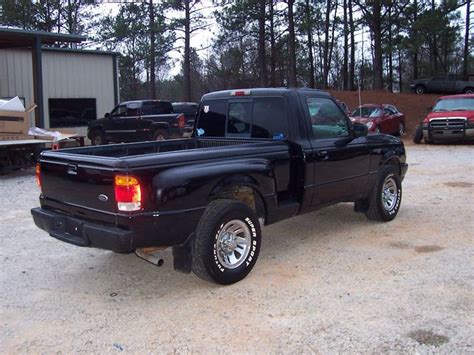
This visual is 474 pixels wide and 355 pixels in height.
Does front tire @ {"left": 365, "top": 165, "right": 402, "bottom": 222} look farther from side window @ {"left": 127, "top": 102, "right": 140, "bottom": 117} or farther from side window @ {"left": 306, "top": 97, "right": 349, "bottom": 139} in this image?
side window @ {"left": 127, "top": 102, "right": 140, "bottom": 117}

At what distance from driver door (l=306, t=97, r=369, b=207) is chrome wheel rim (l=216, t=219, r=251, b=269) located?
1259mm

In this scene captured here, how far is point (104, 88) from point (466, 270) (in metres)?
19.6

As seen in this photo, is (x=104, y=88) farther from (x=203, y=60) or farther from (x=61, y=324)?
(x=203, y=60)

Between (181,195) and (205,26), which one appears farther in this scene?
(205,26)

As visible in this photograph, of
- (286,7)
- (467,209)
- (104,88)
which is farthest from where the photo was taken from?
(286,7)

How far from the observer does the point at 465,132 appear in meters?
18.8

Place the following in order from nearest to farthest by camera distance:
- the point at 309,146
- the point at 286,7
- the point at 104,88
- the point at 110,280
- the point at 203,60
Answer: the point at 110,280
the point at 309,146
the point at 104,88
the point at 286,7
the point at 203,60

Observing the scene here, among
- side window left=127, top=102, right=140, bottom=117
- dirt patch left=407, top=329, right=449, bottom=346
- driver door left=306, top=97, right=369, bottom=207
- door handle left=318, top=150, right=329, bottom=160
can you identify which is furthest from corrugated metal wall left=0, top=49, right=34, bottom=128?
dirt patch left=407, top=329, right=449, bottom=346

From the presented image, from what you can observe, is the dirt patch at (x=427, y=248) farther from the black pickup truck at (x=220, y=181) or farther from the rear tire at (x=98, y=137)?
the rear tire at (x=98, y=137)

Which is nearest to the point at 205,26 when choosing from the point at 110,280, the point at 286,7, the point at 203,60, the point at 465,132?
the point at 286,7

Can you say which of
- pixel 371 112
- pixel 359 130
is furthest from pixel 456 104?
pixel 359 130

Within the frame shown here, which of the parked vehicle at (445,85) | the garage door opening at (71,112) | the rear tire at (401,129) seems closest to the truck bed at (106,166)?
the garage door opening at (71,112)

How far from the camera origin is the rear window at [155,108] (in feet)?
66.8

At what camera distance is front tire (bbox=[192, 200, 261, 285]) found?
477 centimetres
